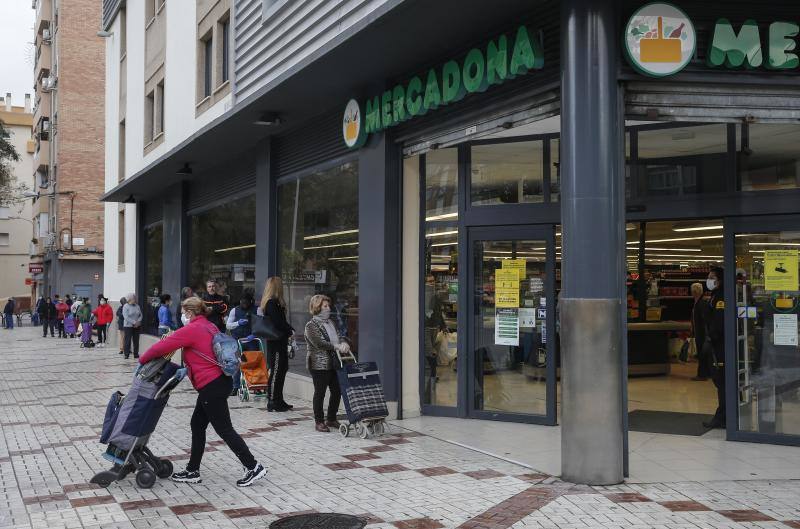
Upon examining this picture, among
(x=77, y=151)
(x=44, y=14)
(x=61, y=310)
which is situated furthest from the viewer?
(x=44, y=14)

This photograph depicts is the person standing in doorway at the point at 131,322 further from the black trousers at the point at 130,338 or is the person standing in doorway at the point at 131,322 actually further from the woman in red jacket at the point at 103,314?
the woman in red jacket at the point at 103,314

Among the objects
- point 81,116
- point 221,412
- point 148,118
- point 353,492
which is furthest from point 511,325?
point 81,116

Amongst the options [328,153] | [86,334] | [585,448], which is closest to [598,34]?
[585,448]

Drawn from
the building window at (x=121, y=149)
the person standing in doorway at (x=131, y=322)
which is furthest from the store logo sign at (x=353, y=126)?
the building window at (x=121, y=149)

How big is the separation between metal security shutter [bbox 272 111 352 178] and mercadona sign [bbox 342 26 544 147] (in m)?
0.50

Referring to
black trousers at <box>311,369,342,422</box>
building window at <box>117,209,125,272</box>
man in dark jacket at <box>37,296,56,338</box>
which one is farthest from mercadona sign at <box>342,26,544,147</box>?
man in dark jacket at <box>37,296,56,338</box>

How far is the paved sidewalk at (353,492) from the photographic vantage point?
6.05 metres

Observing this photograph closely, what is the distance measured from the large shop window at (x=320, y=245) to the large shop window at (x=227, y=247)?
1630 mm

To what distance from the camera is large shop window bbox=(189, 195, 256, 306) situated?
16078mm

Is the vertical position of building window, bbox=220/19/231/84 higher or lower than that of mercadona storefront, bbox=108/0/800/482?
higher

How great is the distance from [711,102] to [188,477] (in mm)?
6049

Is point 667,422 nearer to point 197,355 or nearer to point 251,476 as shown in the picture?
point 251,476

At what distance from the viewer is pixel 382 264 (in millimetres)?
10711

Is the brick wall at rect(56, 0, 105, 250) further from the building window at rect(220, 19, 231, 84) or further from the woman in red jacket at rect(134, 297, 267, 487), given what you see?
the woman in red jacket at rect(134, 297, 267, 487)
